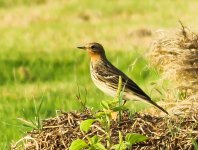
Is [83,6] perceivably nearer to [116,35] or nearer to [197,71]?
[116,35]

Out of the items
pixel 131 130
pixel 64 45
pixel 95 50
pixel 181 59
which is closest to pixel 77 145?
pixel 131 130

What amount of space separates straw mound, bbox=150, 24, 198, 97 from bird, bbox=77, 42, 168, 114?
0.61 m

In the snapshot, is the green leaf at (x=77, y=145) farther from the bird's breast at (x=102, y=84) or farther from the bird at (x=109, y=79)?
the bird's breast at (x=102, y=84)

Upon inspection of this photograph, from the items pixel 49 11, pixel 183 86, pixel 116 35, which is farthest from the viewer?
pixel 49 11

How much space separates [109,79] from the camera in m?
9.08

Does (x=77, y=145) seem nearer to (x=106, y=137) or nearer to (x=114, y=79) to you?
(x=106, y=137)

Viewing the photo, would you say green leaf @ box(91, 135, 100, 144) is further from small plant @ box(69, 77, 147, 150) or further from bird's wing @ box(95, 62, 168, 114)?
bird's wing @ box(95, 62, 168, 114)

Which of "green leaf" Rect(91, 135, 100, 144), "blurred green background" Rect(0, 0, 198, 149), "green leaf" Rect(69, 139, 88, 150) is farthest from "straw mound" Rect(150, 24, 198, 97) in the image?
"green leaf" Rect(69, 139, 88, 150)

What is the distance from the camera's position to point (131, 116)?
7117 mm

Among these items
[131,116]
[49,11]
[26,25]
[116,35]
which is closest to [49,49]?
[116,35]

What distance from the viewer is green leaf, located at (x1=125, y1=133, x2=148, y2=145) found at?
6.31 m

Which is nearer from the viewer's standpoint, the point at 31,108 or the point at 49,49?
the point at 31,108

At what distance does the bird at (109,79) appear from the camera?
28.9 feet

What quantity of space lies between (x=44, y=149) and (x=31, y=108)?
4.44 m
